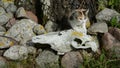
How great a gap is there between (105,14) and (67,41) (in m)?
0.89

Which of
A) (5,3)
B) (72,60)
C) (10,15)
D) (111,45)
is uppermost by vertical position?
(5,3)

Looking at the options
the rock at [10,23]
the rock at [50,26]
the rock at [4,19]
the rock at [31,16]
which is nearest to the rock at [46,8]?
the rock at [50,26]

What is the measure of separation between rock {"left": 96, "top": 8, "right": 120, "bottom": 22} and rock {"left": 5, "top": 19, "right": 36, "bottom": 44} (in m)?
1.10

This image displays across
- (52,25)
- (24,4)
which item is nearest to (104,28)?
(52,25)

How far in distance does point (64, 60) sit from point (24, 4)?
5.73 ft

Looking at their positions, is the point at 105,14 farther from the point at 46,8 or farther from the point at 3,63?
the point at 3,63

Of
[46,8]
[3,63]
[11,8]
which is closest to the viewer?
[3,63]

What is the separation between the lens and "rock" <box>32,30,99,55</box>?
4711 mm

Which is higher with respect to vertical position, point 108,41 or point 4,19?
point 4,19

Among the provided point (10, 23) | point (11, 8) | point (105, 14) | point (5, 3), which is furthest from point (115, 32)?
point (5, 3)

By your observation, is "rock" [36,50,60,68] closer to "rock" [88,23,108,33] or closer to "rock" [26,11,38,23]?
"rock" [88,23,108,33]

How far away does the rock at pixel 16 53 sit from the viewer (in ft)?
15.5

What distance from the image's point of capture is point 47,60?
15.3 ft

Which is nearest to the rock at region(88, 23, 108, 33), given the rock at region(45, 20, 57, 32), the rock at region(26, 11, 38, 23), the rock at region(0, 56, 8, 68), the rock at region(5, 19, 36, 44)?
the rock at region(45, 20, 57, 32)
